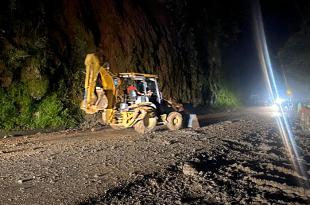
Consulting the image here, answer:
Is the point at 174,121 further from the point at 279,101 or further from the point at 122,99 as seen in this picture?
the point at 279,101

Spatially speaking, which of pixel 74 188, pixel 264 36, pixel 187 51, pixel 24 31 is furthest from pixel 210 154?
pixel 264 36

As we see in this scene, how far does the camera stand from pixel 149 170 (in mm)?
9773

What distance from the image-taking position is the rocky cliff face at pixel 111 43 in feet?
61.2

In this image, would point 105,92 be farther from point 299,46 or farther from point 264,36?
point 299,46

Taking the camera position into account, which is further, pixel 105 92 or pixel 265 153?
pixel 105 92

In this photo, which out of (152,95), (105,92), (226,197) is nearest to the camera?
(226,197)

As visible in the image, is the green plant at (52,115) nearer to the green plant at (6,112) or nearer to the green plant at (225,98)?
the green plant at (6,112)

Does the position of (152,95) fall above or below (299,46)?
below

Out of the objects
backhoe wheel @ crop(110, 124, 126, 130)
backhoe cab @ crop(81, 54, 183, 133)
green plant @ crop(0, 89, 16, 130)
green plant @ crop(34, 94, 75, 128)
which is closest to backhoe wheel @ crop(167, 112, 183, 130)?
backhoe cab @ crop(81, 54, 183, 133)

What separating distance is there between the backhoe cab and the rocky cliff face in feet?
12.6

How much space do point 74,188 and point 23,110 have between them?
10644mm

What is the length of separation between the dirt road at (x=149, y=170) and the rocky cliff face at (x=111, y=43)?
4.29m

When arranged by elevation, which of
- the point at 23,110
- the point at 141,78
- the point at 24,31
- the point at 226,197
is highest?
the point at 24,31

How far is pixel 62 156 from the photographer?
37.4ft
